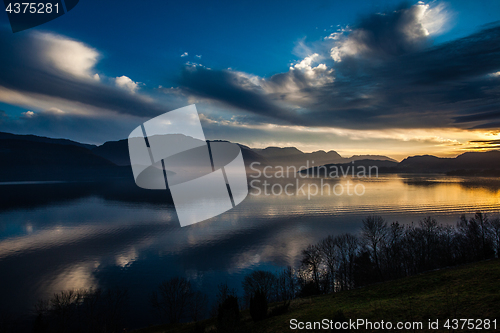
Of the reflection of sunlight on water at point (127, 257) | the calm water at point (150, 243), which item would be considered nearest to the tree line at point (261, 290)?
the calm water at point (150, 243)

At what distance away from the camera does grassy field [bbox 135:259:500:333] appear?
1147cm

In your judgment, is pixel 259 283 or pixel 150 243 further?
pixel 150 243

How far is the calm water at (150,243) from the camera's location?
3506 cm

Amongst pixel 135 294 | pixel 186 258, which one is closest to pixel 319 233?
pixel 186 258

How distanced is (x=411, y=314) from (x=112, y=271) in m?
41.5

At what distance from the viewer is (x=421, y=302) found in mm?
13758

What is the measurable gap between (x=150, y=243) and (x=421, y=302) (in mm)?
50468

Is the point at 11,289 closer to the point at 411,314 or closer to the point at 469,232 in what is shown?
the point at 411,314

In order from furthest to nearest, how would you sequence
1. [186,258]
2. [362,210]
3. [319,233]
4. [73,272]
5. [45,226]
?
1. [362,210]
2. [45,226]
3. [319,233]
4. [186,258]
5. [73,272]

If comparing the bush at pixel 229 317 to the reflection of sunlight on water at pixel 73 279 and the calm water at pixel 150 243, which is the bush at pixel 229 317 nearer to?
the calm water at pixel 150 243

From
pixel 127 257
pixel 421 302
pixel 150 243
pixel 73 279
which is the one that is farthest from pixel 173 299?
pixel 421 302

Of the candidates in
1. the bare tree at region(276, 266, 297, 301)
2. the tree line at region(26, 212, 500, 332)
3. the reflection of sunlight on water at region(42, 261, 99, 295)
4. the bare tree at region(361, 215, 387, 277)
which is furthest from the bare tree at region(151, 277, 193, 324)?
the bare tree at region(361, 215, 387, 277)

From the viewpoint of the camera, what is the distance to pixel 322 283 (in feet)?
111

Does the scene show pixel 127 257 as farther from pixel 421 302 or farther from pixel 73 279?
pixel 421 302
